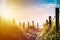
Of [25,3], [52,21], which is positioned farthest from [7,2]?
[52,21]

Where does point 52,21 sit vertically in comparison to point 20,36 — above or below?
above

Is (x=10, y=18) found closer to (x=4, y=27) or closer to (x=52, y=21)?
(x=4, y=27)

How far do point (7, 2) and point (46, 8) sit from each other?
0.59 m

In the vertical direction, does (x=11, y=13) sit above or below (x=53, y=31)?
above

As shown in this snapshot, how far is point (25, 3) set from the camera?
2.58m

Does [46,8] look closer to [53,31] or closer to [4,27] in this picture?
[53,31]

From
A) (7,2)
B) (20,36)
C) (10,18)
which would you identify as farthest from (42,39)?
(7,2)

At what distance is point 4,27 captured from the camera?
2482 millimetres

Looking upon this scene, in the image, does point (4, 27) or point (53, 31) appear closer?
point (4, 27)

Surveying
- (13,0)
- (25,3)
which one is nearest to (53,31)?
(25,3)

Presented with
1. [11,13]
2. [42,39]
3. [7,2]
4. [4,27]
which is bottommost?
[42,39]

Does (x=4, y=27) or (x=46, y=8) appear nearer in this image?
(x=4, y=27)

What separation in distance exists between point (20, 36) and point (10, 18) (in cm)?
29

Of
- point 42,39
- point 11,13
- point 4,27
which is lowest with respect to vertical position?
point 42,39
